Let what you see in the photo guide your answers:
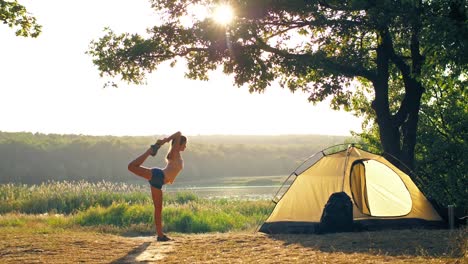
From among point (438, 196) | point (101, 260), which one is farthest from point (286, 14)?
point (101, 260)

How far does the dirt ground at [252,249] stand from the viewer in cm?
1014

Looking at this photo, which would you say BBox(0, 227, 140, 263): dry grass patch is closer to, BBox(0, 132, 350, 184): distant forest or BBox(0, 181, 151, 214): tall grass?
BBox(0, 181, 151, 214): tall grass

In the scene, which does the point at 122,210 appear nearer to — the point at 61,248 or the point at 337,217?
the point at 61,248

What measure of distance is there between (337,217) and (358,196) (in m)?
1.57

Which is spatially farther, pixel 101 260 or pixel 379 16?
pixel 379 16

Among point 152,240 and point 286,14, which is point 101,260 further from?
point 286,14

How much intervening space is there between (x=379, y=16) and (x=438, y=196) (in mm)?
6384

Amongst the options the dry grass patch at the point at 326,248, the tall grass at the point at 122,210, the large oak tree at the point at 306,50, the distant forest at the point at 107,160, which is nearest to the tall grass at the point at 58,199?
the tall grass at the point at 122,210

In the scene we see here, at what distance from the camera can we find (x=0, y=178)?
184 ft

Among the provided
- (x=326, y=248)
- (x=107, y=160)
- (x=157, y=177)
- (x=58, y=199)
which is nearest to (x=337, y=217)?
(x=326, y=248)

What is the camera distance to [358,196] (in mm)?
14914

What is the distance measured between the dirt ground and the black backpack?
1.64ft

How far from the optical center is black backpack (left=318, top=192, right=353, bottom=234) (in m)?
13.6

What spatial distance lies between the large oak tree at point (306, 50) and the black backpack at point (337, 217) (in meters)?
4.57
